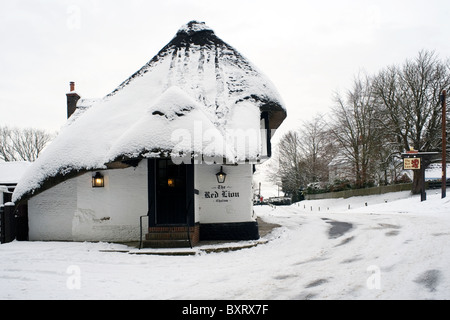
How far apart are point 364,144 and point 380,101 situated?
494 centimetres

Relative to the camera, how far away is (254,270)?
780cm

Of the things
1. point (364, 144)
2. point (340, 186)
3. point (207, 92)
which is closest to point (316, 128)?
point (340, 186)

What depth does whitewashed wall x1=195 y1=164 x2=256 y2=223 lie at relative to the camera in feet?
39.3

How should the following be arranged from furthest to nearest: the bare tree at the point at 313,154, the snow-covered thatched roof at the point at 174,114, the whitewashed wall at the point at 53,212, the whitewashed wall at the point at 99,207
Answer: the bare tree at the point at 313,154 < the whitewashed wall at the point at 53,212 < the whitewashed wall at the point at 99,207 < the snow-covered thatched roof at the point at 174,114

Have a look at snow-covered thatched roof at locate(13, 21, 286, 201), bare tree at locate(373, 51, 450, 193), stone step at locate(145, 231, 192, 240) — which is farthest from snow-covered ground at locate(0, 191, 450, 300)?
bare tree at locate(373, 51, 450, 193)

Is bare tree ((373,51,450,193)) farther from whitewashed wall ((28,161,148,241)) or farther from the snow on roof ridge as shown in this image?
whitewashed wall ((28,161,148,241))

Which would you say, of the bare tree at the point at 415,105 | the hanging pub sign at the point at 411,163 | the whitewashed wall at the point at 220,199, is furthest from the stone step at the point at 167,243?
the bare tree at the point at 415,105

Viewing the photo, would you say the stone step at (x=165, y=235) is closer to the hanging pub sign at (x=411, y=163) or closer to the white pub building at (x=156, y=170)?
the white pub building at (x=156, y=170)

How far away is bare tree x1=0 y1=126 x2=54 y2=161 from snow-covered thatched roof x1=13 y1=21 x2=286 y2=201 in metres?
47.7

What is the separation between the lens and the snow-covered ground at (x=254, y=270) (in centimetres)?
593

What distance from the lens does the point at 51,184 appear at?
1203 cm

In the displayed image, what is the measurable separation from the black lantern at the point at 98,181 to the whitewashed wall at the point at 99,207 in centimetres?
13

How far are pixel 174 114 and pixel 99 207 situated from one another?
4.22m

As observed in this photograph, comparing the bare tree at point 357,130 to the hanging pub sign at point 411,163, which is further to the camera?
the bare tree at point 357,130
